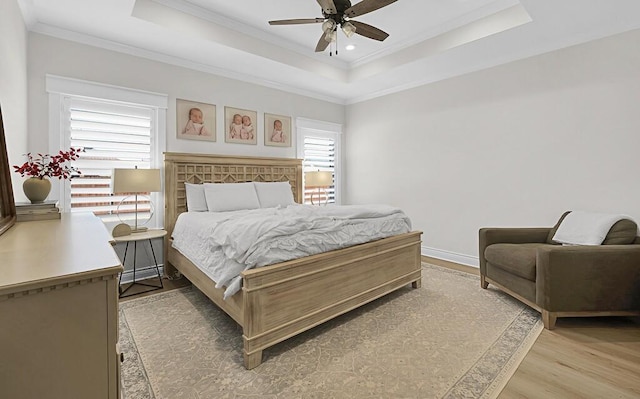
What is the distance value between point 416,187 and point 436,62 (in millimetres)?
1833

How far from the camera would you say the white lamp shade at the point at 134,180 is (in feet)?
10.4

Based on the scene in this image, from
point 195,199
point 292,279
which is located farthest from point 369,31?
point 195,199

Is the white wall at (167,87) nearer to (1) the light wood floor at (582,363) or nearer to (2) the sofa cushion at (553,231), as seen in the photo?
(2) the sofa cushion at (553,231)

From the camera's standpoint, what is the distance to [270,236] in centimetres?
216

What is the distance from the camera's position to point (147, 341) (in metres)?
Result: 2.29

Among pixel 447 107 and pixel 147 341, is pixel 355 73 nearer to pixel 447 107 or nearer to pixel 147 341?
pixel 447 107

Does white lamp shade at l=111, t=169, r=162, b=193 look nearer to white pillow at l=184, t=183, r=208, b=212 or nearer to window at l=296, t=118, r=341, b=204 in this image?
white pillow at l=184, t=183, r=208, b=212

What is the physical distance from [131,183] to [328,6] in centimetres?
265

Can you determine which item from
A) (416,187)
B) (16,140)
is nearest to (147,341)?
(16,140)

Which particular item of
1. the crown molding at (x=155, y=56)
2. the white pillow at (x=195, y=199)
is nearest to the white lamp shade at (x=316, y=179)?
the crown molding at (x=155, y=56)

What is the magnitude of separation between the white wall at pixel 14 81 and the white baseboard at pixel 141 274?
4.37ft

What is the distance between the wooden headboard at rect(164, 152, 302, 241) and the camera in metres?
3.81

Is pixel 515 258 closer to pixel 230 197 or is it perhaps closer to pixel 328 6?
pixel 328 6

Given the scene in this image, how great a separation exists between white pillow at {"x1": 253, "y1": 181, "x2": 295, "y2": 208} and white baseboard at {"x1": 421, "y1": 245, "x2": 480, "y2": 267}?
229cm
